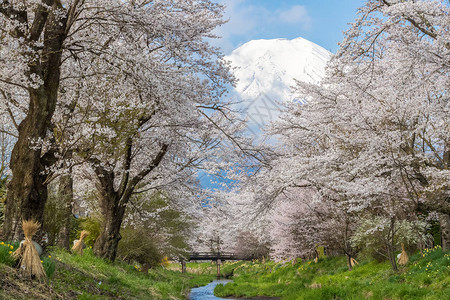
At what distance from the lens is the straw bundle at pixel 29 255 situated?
5.43 metres

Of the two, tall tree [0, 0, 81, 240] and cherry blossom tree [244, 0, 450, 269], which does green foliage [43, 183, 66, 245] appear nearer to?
tall tree [0, 0, 81, 240]

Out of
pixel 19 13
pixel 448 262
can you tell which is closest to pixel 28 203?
pixel 19 13

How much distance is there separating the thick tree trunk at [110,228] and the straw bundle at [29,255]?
6.04 m

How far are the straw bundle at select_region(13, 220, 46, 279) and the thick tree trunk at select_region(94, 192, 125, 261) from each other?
19.8ft

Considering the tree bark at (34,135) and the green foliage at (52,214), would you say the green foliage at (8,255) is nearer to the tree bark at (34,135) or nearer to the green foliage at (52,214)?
the tree bark at (34,135)

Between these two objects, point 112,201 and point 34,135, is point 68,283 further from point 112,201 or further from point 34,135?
point 112,201

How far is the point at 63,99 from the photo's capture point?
8852mm

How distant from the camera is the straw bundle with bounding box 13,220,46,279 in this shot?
5434mm

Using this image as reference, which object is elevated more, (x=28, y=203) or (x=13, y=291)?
(x=28, y=203)

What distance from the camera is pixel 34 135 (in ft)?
21.3

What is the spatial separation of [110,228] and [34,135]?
19.9ft

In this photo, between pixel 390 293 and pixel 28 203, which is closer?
pixel 28 203

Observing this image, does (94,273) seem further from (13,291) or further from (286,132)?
(286,132)

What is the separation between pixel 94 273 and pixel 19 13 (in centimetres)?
633
